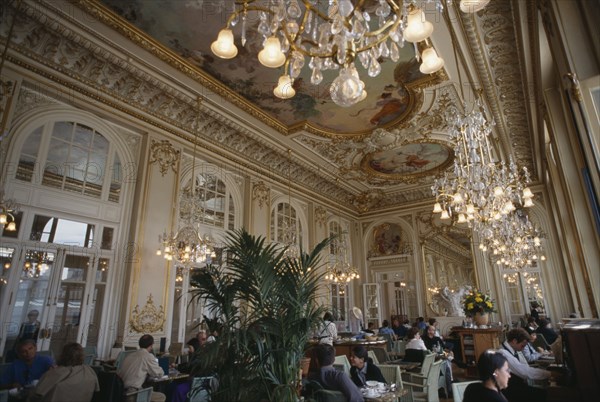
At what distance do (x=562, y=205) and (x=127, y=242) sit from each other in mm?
8492

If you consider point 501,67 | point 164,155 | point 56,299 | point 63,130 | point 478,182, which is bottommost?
point 56,299

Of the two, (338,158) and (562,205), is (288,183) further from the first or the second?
(562,205)

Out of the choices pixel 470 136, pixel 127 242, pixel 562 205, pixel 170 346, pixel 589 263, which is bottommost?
pixel 170 346

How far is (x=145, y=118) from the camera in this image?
23.9 ft

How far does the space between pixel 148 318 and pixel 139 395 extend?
295 centimetres

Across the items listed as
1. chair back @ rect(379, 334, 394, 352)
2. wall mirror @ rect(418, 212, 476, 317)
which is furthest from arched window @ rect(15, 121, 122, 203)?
wall mirror @ rect(418, 212, 476, 317)

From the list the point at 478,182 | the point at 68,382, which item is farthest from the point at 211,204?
the point at 478,182

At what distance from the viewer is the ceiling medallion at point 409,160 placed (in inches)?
416

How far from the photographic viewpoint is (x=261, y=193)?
1004 cm

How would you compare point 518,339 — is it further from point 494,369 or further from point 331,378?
point 331,378

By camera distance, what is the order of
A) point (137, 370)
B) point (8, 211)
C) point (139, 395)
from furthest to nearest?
point (8, 211) → point (137, 370) → point (139, 395)

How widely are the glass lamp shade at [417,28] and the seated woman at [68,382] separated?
407 cm

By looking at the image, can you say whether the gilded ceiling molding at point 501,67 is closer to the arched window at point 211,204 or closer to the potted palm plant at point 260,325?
the potted palm plant at point 260,325

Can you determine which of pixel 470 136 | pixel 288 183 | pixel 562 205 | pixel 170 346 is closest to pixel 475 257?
pixel 562 205
